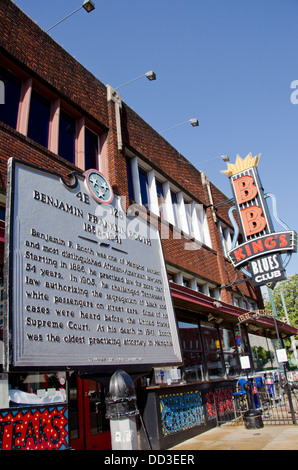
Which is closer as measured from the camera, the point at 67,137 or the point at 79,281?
the point at 79,281

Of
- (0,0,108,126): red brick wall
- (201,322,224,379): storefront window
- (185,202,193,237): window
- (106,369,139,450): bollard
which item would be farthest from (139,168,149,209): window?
(106,369,139,450): bollard

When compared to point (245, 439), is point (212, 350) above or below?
above

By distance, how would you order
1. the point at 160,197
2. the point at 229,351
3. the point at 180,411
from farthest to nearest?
the point at 229,351, the point at 160,197, the point at 180,411

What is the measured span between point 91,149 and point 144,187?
9.57 feet

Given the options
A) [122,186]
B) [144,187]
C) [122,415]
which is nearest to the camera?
[122,415]

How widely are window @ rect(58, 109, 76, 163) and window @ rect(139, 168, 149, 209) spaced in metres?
3.61

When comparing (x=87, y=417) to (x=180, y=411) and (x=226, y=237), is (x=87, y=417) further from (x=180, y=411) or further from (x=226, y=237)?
(x=226, y=237)

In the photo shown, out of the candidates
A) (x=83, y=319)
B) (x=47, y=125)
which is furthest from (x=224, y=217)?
(x=83, y=319)

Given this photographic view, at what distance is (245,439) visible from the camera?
8.08m

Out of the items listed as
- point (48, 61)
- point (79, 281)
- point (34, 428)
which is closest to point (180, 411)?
point (34, 428)
